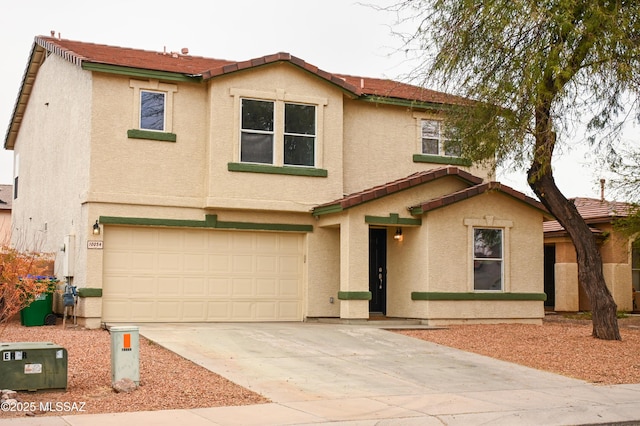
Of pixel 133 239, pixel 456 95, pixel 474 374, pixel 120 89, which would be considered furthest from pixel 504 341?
pixel 120 89

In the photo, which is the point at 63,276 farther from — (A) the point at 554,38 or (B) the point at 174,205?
A: (A) the point at 554,38

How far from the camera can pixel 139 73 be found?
19.1 m

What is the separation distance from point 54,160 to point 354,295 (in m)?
9.21

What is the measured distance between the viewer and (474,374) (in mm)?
14055

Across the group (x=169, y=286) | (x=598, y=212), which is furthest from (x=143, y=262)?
(x=598, y=212)

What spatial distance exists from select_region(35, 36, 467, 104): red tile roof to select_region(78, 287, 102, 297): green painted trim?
5051mm

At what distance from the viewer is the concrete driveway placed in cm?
1077

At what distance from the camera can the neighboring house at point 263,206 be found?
62.7 ft

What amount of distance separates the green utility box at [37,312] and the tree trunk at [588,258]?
36.6 feet

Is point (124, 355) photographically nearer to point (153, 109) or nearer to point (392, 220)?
point (153, 109)

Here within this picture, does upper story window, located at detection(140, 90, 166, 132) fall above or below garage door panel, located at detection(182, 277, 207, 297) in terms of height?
above

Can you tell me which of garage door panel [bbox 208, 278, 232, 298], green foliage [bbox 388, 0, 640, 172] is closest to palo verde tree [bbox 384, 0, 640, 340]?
green foliage [bbox 388, 0, 640, 172]

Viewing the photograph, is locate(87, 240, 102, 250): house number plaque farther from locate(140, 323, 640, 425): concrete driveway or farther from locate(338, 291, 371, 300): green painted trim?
locate(338, 291, 371, 300): green painted trim

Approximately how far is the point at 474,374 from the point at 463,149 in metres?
5.86
